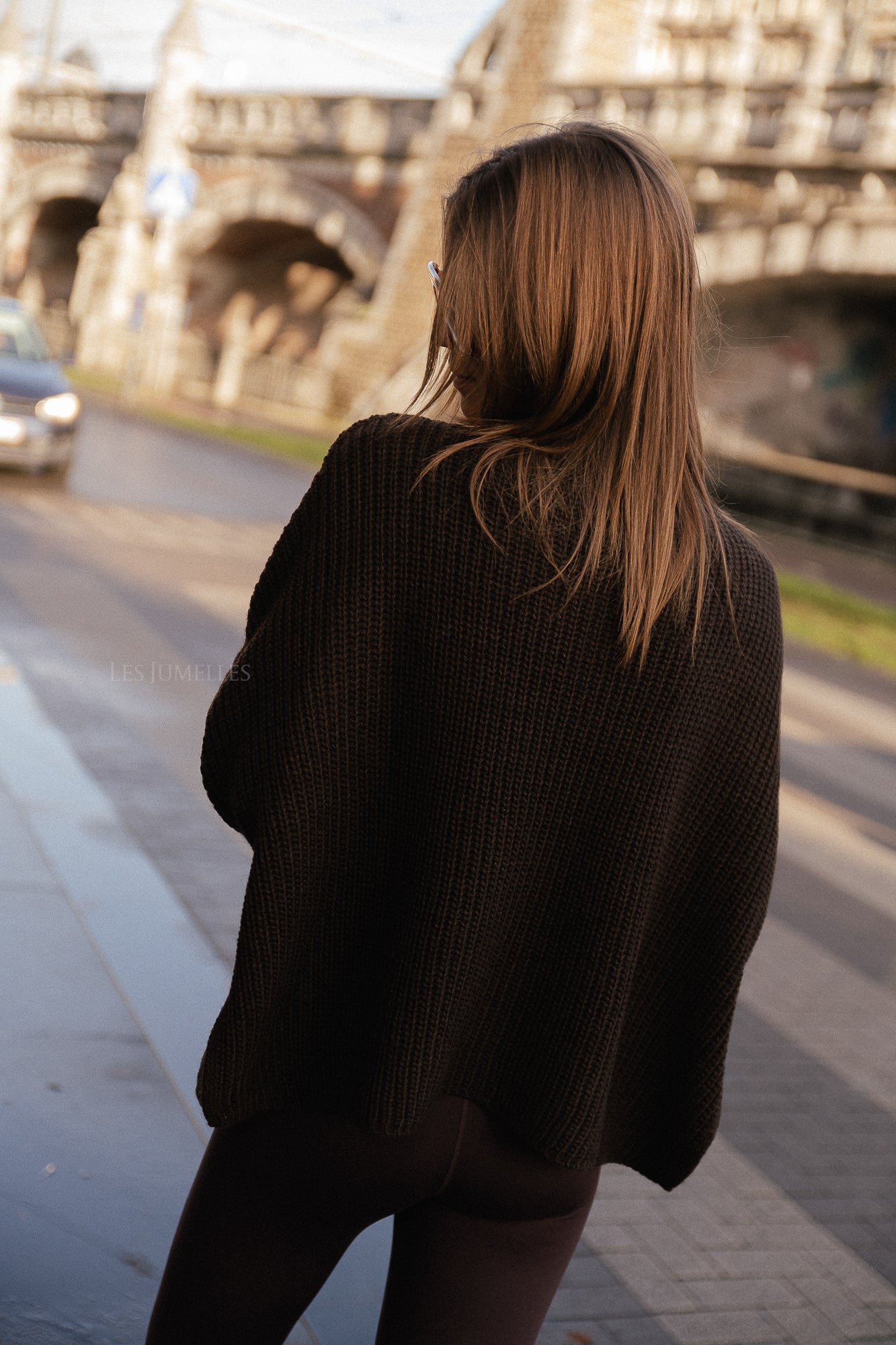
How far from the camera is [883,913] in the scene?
5.95 m

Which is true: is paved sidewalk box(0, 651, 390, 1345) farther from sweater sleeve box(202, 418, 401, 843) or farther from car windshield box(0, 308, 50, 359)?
car windshield box(0, 308, 50, 359)

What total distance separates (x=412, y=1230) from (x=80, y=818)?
363 cm

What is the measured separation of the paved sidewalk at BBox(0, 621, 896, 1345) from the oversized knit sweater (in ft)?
4.07

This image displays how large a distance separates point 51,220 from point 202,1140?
155 ft

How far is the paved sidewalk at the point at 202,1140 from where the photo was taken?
2.68 metres

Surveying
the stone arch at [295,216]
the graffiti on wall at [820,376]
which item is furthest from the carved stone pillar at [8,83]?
the graffiti on wall at [820,376]

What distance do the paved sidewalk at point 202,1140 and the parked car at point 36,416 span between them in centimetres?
811

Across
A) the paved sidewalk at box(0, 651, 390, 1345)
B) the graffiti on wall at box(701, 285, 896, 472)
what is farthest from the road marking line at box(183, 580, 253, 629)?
the graffiti on wall at box(701, 285, 896, 472)

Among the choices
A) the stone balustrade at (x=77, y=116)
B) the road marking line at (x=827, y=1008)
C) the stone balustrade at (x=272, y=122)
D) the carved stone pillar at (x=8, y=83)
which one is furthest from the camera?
the carved stone pillar at (x=8, y=83)

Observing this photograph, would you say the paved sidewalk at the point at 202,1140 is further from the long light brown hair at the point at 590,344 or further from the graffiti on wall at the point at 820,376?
the graffiti on wall at the point at 820,376

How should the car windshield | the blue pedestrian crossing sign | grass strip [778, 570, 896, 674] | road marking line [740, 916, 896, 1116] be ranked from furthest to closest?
1. the blue pedestrian crossing sign
2. the car windshield
3. grass strip [778, 570, 896, 674]
4. road marking line [740, 916, 896, 1116]

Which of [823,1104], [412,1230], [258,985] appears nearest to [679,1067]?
[412,1230]

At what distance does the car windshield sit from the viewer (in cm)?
1421

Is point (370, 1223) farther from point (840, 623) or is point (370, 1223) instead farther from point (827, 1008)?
point (840, 623)
